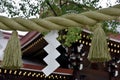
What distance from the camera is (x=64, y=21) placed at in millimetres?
933

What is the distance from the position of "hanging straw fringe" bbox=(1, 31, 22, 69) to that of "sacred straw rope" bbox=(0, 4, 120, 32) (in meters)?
0.13

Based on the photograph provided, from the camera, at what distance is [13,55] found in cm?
109

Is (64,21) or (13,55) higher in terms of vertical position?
(64,21)

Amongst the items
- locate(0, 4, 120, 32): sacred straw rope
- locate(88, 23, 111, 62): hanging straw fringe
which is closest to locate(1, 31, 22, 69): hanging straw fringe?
locate(0, 4, 120, 32): sacred straw rope

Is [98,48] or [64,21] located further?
[98,48]

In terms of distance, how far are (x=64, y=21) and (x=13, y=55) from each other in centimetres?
25

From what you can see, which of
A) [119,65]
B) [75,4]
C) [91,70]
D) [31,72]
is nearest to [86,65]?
[91,70]

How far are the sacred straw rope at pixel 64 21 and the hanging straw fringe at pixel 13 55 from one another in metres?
0.13

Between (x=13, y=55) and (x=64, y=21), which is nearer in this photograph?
(x=64, y=21)

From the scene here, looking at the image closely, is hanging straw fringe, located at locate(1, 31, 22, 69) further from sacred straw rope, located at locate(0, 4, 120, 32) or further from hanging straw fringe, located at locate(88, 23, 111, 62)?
hanging straw fringe, located at locate(88, 23, 111, 62)

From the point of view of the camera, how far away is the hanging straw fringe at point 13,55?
1.08 meters

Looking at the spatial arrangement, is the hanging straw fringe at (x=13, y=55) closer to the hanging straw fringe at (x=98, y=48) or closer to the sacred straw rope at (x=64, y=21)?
the sacred straw rope at (x=64, y=21)

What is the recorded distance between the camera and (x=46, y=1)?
5.15m

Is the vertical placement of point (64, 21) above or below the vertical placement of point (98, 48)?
above
